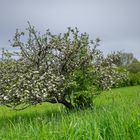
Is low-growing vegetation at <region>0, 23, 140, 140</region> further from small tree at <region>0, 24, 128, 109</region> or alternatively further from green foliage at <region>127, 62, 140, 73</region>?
green foliage at <region>127, 62, 140, 73</region>

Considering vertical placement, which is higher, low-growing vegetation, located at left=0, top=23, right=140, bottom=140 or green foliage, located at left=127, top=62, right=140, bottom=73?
green foliage, located at left=127, top=62, right=140, bottom=73

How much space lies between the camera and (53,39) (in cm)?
1733

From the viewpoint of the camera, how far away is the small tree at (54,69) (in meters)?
16.0

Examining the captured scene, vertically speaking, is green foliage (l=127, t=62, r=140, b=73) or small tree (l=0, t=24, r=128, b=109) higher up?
green foliage (l=127, t=62, r=140, b=73)

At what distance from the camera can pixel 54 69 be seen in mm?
17141

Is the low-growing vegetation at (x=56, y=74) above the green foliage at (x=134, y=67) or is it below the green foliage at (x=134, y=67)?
below

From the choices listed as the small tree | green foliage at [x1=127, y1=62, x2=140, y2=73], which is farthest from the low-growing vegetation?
green foliage at [x1=127, y1=62, x2=140, y2=73]

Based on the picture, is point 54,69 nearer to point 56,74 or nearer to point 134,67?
point 56,74

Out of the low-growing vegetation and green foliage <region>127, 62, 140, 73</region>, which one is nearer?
the low-growing vegetation

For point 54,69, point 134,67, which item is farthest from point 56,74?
point 134,67

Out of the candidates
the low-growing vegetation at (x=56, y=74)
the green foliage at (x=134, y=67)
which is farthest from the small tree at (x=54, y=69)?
the green foliage at (x=134, y=67)

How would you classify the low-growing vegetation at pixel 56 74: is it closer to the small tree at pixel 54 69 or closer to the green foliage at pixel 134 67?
the small tree at pixel 54 69

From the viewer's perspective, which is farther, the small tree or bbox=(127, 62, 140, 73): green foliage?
bbox=(127, 62, 140, 73): green foliage

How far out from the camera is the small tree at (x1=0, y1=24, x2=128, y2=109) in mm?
15977
